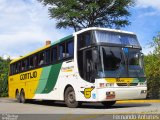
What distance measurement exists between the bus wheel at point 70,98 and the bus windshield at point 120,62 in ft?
8.09

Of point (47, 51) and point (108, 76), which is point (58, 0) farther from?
point (108, 76)

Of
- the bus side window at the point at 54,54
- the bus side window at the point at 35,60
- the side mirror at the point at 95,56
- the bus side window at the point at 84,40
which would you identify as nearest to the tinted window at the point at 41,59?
the bus side window at the point at 35,60

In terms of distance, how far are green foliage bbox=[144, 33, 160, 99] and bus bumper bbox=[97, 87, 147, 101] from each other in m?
9.04

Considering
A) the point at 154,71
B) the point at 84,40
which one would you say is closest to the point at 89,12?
the point at 154,71

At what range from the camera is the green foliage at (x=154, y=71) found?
89.9 feet

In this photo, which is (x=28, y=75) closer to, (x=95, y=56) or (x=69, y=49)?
(x=69, y=49)

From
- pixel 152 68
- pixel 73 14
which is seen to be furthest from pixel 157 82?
pixel 73 14

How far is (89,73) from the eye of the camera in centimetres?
1792

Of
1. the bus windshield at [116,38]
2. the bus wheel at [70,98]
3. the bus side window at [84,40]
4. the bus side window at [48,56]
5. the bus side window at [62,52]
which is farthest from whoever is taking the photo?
the bus side window at [48,56]

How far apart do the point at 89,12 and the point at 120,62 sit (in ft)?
74.3

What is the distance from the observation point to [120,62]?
58.5ft

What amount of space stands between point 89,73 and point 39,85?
656cm

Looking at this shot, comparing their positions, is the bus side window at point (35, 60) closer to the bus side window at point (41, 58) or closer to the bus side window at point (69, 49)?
the bus side window at point (41, 58)

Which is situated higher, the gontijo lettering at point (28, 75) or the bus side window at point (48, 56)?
the bus side window at point (48, 56)
